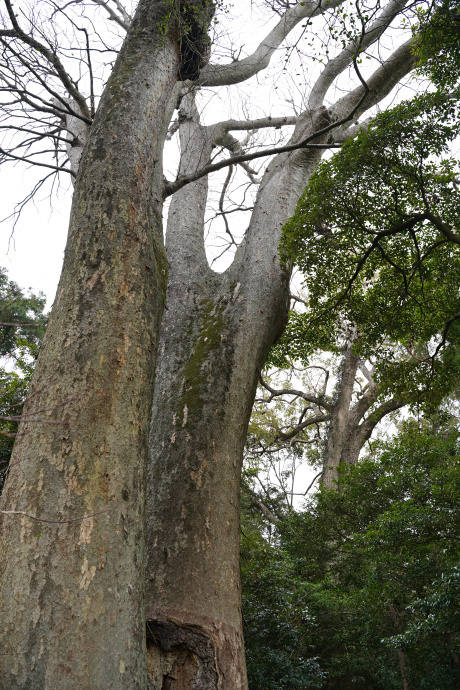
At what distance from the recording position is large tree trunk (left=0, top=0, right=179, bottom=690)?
63.0 inches

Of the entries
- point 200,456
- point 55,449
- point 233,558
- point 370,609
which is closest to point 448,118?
point 200,456

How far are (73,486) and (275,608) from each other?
17.8 feet

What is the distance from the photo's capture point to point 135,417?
2.12 meters

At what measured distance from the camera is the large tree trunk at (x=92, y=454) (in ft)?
5.25

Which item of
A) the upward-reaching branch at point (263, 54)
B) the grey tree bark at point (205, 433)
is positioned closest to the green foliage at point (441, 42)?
the grey tree bark at point (205, 433)

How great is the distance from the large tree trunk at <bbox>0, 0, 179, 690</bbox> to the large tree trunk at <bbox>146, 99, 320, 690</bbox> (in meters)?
0.80

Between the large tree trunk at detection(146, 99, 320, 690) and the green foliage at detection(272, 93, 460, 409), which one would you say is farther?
the green foliage at detection(272, 93, 460, 409)

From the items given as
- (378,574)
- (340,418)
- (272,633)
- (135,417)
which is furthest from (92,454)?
(340,418)

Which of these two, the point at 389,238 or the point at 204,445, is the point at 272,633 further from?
the point at 389,238

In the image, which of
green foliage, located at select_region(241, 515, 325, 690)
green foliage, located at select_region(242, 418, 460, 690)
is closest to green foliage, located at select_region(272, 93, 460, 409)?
green foliage, located at select_region(242, 418, 460, 690)

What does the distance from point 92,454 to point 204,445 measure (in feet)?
4.18

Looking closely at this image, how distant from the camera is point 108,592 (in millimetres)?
1716

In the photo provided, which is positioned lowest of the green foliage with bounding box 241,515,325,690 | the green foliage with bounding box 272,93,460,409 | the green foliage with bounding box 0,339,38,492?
the green foliage with bounding box 241,515,325,690

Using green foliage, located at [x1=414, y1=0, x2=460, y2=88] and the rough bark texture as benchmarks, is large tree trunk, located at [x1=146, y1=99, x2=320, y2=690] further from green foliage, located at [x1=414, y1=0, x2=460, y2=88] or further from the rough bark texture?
the rough bark texture
